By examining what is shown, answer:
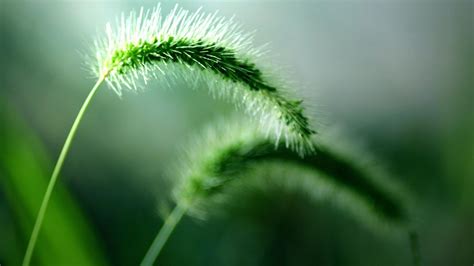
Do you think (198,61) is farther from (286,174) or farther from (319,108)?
(319,108)

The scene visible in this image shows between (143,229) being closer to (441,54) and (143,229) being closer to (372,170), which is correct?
(372,170)

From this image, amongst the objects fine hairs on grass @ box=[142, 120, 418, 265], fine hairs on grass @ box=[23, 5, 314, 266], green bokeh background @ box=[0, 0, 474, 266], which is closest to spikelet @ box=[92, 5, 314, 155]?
fine hairs on grass @ box=[23, 5, 314, 266]

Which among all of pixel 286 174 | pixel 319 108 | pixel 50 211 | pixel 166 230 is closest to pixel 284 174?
pixel 286 174

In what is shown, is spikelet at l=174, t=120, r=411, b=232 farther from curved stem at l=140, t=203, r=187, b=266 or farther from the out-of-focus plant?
the out-of-focus plant

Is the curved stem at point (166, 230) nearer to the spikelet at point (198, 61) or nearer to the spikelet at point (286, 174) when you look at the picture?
the spikelet at point (286, 174)

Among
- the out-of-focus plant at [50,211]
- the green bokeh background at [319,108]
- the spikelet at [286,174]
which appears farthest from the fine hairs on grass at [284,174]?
the green bokeh background at [319,108]
